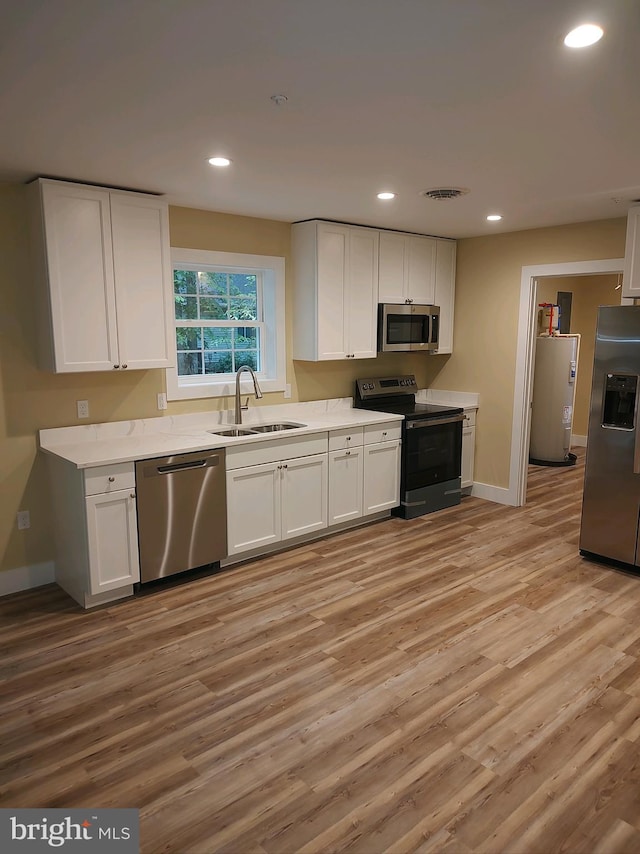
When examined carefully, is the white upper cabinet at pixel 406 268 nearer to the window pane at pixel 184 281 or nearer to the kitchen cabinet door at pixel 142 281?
the window pane at pixel 184 281

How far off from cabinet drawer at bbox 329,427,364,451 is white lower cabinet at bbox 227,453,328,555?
14cm

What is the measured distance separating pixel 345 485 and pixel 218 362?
1377mm

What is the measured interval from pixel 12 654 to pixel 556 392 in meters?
5.98

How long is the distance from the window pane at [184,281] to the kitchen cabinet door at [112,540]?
1637mm

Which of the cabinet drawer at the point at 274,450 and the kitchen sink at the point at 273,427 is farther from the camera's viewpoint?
the kitchen sink at the point at 273,427

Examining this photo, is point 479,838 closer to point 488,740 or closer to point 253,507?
point 488,740

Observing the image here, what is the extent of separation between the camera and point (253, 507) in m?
4.07

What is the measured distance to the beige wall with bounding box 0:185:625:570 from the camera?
357 cm

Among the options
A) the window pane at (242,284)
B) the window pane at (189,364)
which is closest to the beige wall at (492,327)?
the window pane at (242,284)

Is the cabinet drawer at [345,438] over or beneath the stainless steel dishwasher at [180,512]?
over

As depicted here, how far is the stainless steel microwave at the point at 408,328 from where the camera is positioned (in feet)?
17.0

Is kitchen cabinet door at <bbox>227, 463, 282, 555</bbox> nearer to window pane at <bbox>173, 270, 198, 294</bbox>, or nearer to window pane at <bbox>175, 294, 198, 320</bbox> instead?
window pane at <bbox>175, 294, 198, 320</bbox>

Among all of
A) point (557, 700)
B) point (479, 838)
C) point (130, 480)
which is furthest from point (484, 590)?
point (130, 480)

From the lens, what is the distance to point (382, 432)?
4855mm
